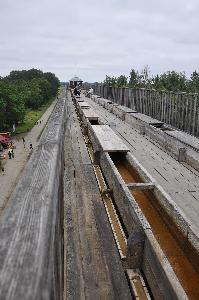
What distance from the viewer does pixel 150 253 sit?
12.0ft

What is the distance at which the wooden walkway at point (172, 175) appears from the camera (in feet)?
19.2

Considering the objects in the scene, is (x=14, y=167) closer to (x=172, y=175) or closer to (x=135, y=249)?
(x=172, y=175)

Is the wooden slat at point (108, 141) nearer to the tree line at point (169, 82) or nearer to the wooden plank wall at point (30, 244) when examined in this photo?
the wooden plank wall at point (30, 244)

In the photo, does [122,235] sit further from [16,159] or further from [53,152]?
[16,159]

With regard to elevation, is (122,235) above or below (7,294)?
below

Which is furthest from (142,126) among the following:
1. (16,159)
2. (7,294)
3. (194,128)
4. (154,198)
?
(16,159)

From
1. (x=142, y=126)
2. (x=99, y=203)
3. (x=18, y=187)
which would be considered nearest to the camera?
(x=18, y=187)

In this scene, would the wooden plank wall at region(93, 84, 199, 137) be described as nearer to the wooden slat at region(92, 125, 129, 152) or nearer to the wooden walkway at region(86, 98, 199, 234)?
the wooden walkway at region(86, 98, 199, 234)

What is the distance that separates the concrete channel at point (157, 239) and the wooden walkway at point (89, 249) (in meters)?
0.25

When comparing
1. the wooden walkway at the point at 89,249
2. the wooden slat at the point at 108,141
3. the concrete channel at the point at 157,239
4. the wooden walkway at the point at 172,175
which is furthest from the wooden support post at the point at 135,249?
the wooden slat at the point at 108,141

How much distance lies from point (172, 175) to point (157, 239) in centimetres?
309

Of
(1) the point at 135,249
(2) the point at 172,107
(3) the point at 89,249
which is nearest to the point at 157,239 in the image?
(1) the point at 135,249

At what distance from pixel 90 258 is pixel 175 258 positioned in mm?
1151

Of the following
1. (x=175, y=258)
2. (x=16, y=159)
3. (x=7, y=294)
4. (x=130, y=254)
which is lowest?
(x=16, y=159)
